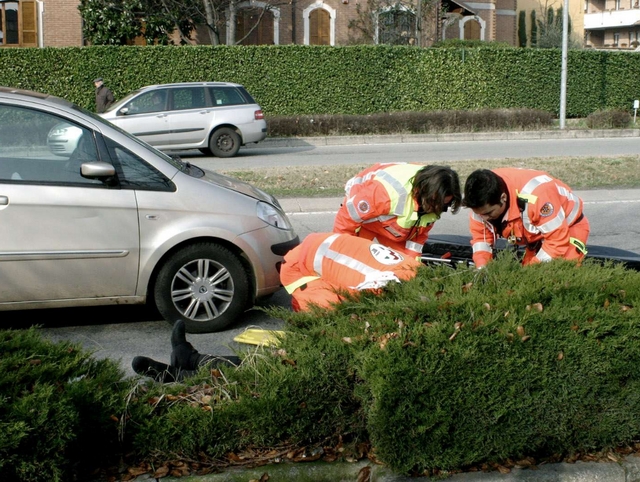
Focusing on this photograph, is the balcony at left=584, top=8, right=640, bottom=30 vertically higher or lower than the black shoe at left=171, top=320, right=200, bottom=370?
higher

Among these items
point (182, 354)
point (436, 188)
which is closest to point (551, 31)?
point (436, 188)

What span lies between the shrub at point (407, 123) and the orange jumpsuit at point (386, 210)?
19.0 meters

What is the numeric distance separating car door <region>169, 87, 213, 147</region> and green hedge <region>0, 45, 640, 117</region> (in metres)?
6.95

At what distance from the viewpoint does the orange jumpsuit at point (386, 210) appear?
18.9ft

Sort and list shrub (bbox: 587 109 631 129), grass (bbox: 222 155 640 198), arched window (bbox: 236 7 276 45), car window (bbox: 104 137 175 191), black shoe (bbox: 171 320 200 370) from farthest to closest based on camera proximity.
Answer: arched window (bbox: 236 7 276 45) → shrub (bbox: 587 109 631 129) → grass (bbox: 222 155 640 198) → car window (bbox: 104 137 175 191) → black shoe (bbox: 171 320 200 370)

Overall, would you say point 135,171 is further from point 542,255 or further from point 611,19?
point 611,19

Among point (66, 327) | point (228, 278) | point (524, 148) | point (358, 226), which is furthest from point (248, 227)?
point (524, 148)

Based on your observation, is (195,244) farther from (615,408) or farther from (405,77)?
(405,77)

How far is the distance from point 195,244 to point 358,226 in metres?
1.25

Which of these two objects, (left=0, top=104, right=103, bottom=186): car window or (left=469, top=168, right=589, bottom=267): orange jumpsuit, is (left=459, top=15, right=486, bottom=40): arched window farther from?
(left=0, top=104, right=103, bottom=186): car window

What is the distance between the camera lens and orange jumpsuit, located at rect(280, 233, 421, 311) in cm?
465

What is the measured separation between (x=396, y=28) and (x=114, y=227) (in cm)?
3339

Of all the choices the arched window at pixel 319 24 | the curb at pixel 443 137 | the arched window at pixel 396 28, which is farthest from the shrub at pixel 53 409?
the arched window at pixel 319 24

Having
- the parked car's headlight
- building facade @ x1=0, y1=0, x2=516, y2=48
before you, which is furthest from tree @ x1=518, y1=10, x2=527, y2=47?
the parked car's headlight
